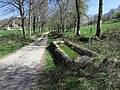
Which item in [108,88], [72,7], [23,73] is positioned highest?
[72,7]

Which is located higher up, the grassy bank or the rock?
the rock

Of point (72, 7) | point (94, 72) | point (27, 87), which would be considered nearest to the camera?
point (94, 72)

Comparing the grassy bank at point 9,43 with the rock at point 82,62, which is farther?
the grassy bank at point 9,43

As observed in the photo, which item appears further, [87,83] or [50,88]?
[50,88]

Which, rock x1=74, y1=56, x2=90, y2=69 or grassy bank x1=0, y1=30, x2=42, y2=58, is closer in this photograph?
rock x1=74, y1=56, x2=90, y2=69

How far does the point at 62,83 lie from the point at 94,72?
1.30 m

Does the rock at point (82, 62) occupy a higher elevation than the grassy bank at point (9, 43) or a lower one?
higher

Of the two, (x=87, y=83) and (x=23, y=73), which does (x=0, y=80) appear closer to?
(x=23, y=73)

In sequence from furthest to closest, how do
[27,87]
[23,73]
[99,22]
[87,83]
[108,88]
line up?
[99,22] < [23,73] < [27,87] < [87,83] < [108,88]

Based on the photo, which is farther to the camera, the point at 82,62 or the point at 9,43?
the point at 9,43

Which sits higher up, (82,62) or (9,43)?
(82,62)

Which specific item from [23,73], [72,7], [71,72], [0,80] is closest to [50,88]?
[71,72]

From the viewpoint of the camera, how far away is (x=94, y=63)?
10586 millimetres

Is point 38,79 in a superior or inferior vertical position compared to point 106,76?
inferior
